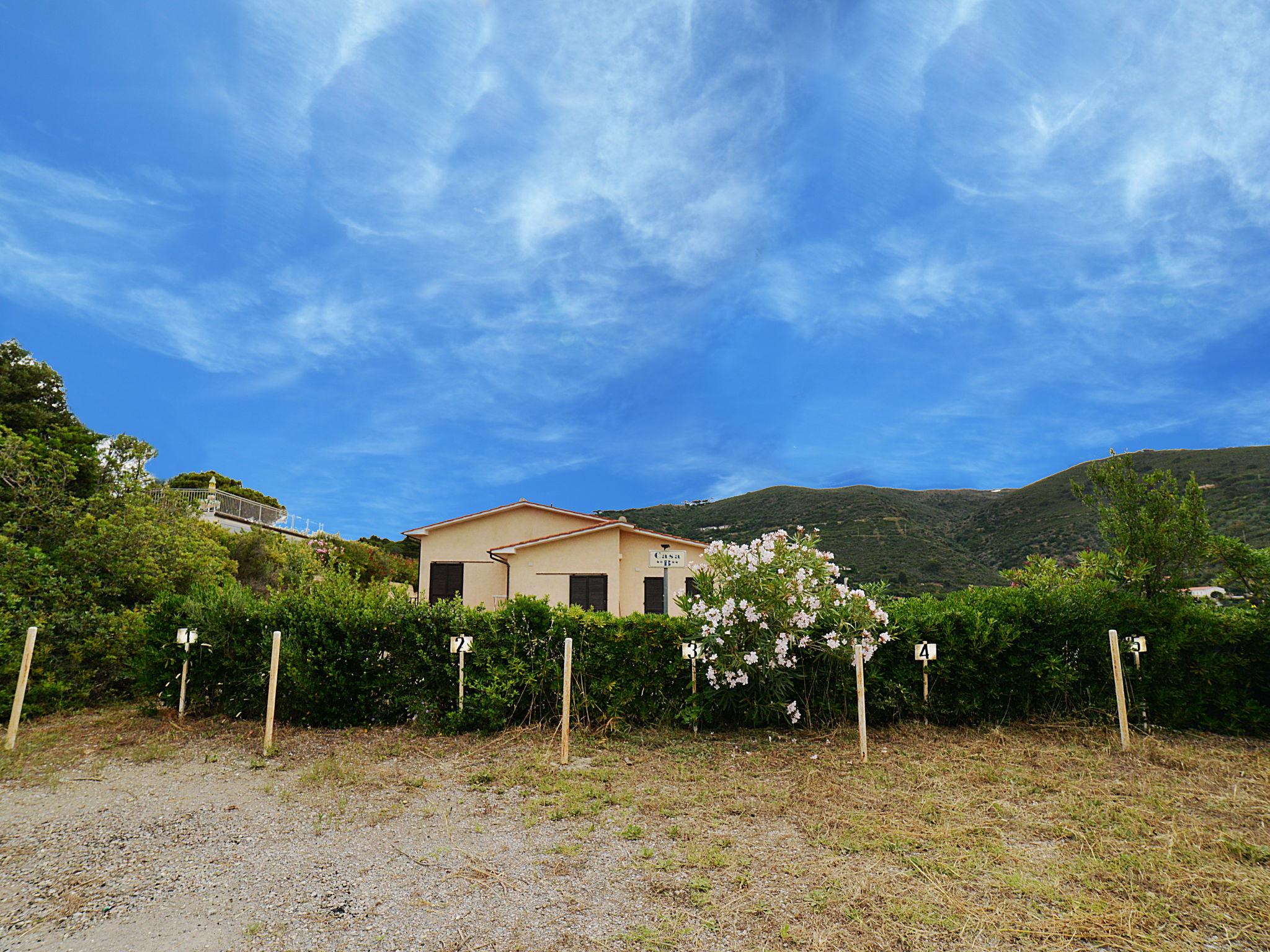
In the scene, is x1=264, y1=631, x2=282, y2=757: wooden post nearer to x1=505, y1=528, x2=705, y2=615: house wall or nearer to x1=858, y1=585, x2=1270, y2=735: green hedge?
x1=858, y1=585, x2=1270, y2=735: green hedge

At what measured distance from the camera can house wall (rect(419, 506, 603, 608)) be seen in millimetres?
20844

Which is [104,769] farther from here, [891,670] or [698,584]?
[891,670]

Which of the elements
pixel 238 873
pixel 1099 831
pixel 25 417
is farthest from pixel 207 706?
pixel 25 417

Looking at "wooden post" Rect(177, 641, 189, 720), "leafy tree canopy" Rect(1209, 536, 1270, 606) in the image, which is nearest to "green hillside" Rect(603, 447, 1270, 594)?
"leafy tree canopy" Rect(1209, 536, 1270, 606)

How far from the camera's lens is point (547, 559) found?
62.6 feet

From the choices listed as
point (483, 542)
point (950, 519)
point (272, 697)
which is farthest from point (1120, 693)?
point (950, 519)

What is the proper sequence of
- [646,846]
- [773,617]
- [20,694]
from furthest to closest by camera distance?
1. [20,694]
2. [773,617]
3. [646,846]

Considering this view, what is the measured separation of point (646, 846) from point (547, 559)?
47.8 ft

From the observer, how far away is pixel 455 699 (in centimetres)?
882

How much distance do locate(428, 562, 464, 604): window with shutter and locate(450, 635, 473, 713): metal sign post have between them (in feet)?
40.6

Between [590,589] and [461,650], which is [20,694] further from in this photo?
[590,589]

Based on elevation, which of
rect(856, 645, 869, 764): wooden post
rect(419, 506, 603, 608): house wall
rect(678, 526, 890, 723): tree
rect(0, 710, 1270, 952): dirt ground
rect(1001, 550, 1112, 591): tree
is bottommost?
rect(0, 710, 1270, 952): dirt ground

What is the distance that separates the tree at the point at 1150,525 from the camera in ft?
27.6

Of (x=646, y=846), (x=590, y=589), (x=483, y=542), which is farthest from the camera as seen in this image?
(x=483, y=542)
